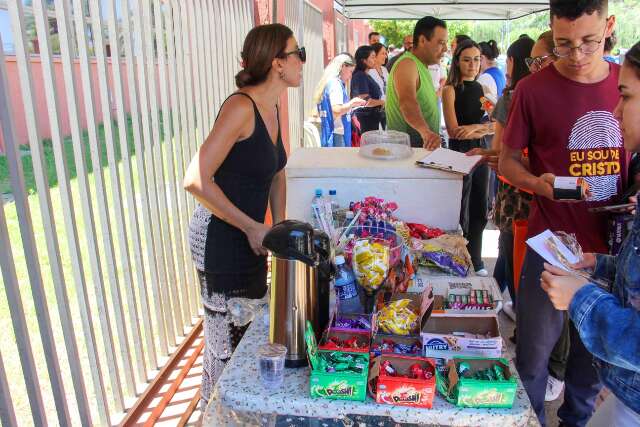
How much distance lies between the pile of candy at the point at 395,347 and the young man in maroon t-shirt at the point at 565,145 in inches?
37.6

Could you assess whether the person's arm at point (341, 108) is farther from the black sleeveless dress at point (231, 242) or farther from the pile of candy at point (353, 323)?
the pile of candy at point (353, 323)

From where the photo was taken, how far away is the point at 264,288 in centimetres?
229

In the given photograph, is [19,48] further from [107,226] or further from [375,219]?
[375,219]

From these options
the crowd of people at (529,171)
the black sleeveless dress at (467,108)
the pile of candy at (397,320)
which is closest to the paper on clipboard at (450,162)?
the crowd of people at (529,171)

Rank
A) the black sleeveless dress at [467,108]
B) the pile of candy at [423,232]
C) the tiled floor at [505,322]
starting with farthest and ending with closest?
the black sleeveless dress at [467,108] → the tiled floor at [505,322] → the pile of candy at [423,232]

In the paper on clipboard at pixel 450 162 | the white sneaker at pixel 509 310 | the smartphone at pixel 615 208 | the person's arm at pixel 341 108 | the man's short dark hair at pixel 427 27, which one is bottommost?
the white sneaker at pixel 509 310

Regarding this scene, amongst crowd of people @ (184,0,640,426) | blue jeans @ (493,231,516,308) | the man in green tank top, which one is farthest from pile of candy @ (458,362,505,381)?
the man in green tank top

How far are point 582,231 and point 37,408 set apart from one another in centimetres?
210

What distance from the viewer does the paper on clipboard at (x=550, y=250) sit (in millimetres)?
1454

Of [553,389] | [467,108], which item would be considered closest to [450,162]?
[553,389]

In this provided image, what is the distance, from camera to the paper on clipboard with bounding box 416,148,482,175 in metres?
2.33

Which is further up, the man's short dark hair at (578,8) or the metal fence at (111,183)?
the man's short dark hair at (578,8)

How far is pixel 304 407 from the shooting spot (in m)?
1.17

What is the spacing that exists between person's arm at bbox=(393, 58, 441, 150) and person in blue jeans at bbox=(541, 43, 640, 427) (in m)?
2.29
